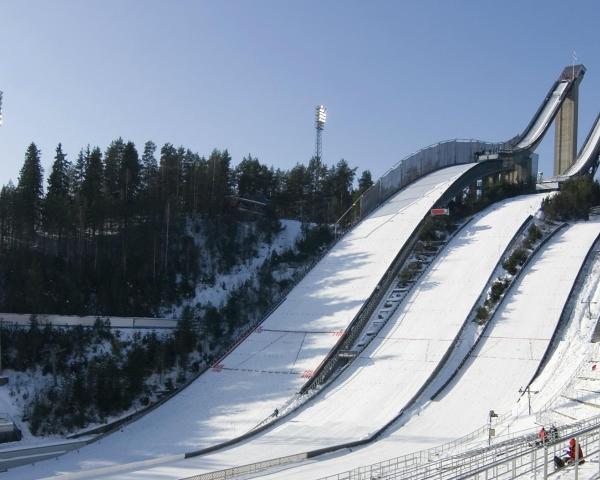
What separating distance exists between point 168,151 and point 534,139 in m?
20.8

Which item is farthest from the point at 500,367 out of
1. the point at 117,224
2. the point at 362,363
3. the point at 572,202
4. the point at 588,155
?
the point at 588,155

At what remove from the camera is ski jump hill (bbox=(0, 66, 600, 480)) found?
15.6 meters

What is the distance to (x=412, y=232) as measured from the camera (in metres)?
28.3

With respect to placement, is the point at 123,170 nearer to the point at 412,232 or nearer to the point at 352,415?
the point at 412,232

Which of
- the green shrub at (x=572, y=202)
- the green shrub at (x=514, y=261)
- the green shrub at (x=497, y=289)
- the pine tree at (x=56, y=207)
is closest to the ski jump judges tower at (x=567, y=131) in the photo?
the green shrub at (x=572, y=202)

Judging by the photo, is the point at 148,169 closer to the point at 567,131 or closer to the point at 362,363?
the point at 362,363

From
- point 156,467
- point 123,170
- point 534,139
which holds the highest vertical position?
point 534,139

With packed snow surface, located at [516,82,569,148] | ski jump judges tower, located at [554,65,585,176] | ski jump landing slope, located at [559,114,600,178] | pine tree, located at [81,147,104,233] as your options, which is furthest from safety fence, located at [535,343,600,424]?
ski jump judges tower, located at [554,65,585,176]

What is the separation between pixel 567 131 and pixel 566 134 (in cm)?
19

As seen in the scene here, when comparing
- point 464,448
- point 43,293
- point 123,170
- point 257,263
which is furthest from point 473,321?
point 123,170

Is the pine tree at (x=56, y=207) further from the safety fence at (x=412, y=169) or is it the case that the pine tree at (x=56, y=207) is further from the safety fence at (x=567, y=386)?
the safety fence at (x=567, y=386)

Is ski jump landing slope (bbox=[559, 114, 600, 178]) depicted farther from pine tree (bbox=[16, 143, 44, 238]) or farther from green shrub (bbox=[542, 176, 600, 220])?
pine tree (bbox=[16, 143, 44, 238])

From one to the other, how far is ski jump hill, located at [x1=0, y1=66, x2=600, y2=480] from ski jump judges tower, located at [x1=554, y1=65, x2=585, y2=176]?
10977mm

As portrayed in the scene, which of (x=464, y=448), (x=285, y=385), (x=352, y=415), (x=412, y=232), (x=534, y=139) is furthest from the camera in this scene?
(x=534, y=139)
